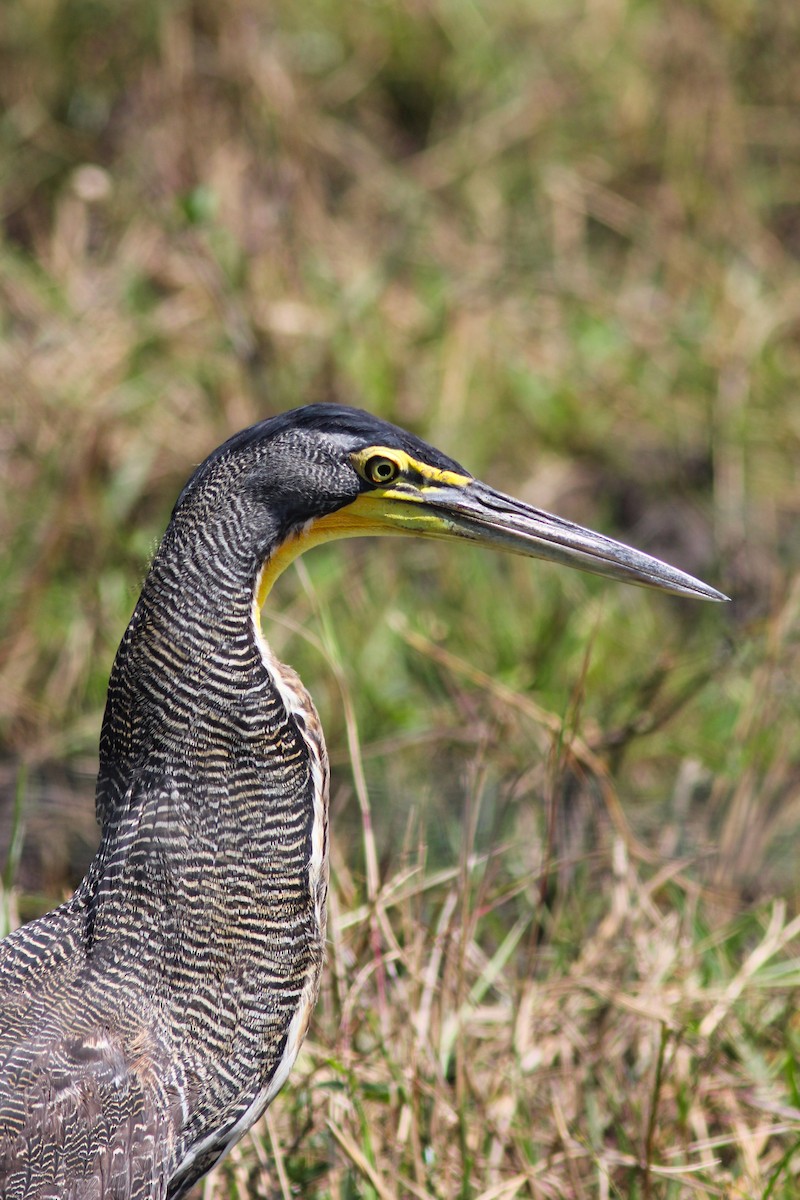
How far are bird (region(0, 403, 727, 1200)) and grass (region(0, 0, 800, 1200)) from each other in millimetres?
384

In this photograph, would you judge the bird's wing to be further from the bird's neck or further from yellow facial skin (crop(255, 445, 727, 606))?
yellow facial skin (crop(255, 445, 727, 606))

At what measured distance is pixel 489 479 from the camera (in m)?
5.90

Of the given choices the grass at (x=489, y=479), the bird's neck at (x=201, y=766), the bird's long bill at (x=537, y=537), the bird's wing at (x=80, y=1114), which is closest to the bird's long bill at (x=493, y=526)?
the bird's long bill at (x=537, y=537)

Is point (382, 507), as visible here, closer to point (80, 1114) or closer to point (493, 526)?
point (493, 526)

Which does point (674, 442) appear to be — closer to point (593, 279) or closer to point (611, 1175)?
point (593, 279)

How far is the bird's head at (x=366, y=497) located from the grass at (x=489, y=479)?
0.42m

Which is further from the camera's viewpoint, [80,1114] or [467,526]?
[467,526]

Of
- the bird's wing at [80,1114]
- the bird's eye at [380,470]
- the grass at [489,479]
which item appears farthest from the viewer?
the grass at [489,479]

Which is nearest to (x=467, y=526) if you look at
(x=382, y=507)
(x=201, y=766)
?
(x=382, y=507)

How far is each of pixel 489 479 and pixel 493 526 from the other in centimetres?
313

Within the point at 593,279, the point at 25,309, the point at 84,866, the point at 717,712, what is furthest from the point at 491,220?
the point at 84,866

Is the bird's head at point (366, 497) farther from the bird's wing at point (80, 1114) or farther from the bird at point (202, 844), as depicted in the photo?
the bird's wing at point (80, 1114)

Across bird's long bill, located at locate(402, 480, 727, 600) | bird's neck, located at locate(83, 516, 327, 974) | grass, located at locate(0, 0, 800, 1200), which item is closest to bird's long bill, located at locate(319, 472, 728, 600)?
bird's long bill, located at locate(402, 480, 727, 600)

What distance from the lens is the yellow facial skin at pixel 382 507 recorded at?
8.87 ft
